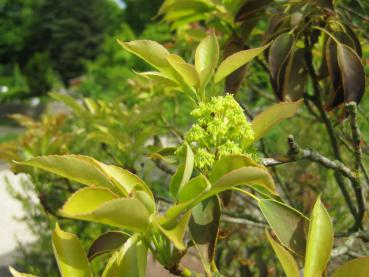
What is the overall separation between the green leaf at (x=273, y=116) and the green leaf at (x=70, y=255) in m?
0.39

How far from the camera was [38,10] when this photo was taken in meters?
28.5

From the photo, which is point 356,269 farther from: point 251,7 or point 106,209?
point 251,7

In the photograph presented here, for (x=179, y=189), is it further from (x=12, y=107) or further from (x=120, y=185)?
(x=12, y=107)

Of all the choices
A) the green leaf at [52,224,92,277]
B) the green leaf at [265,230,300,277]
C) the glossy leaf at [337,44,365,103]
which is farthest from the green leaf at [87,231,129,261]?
the glossy leaf at [337,44,365,103]

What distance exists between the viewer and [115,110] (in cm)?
227

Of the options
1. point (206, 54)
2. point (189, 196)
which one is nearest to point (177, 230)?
point (189, 196)

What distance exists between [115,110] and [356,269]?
5.52 ft

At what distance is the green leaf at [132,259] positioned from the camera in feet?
2.42

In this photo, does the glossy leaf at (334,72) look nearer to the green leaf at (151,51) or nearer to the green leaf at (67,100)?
the green leaf at (151,51)

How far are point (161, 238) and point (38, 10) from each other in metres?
30.1

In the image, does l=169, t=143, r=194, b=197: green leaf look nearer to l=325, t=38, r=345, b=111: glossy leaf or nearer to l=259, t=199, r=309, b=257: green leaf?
l=259, t=199, r=309, b=257: green leaf

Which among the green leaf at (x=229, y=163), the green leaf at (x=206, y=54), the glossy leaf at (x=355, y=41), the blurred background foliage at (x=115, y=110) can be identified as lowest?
the blurred background foliage at (x=115, y=110)

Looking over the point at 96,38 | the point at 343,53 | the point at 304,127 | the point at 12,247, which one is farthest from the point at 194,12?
the point at 96,38

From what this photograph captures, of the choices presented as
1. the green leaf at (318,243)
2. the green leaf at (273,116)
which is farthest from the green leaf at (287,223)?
the green leaf at (273,116)
